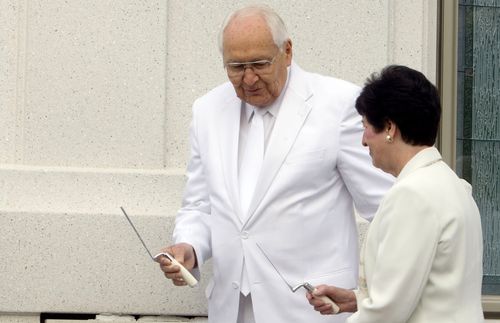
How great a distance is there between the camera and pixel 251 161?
4410 mm

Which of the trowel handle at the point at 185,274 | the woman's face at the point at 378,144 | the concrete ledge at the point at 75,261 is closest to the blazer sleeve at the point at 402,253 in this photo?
the woman's face at the point at 378,144

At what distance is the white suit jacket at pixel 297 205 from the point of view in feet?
14.2

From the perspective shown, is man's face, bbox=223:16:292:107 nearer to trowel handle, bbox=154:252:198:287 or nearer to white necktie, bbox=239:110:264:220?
white necktie, bbox=239:110:264:220

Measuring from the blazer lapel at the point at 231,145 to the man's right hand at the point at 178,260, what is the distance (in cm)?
22

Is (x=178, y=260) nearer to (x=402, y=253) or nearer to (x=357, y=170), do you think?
(x=357, y=170)

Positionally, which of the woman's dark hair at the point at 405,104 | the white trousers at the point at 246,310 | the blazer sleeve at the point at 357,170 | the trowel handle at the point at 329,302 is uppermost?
the woman's dark hair at the point at 405,104

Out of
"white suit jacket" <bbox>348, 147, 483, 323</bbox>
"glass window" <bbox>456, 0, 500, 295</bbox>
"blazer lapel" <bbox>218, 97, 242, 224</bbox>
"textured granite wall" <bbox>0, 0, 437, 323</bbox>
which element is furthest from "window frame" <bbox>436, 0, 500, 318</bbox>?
"white suit jacket" <bbox>348, 147, 483, 323</bbox>

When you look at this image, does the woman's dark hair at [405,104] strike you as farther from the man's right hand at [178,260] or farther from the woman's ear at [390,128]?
the man's right hand at [178,260]

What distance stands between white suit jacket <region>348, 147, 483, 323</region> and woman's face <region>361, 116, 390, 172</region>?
122 mm

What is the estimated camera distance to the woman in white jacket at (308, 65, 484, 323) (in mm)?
3205

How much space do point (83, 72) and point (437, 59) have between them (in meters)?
1.77

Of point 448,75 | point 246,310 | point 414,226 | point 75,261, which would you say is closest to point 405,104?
point 414,226

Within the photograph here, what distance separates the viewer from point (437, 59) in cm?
611

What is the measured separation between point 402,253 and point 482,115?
3.16 meters
